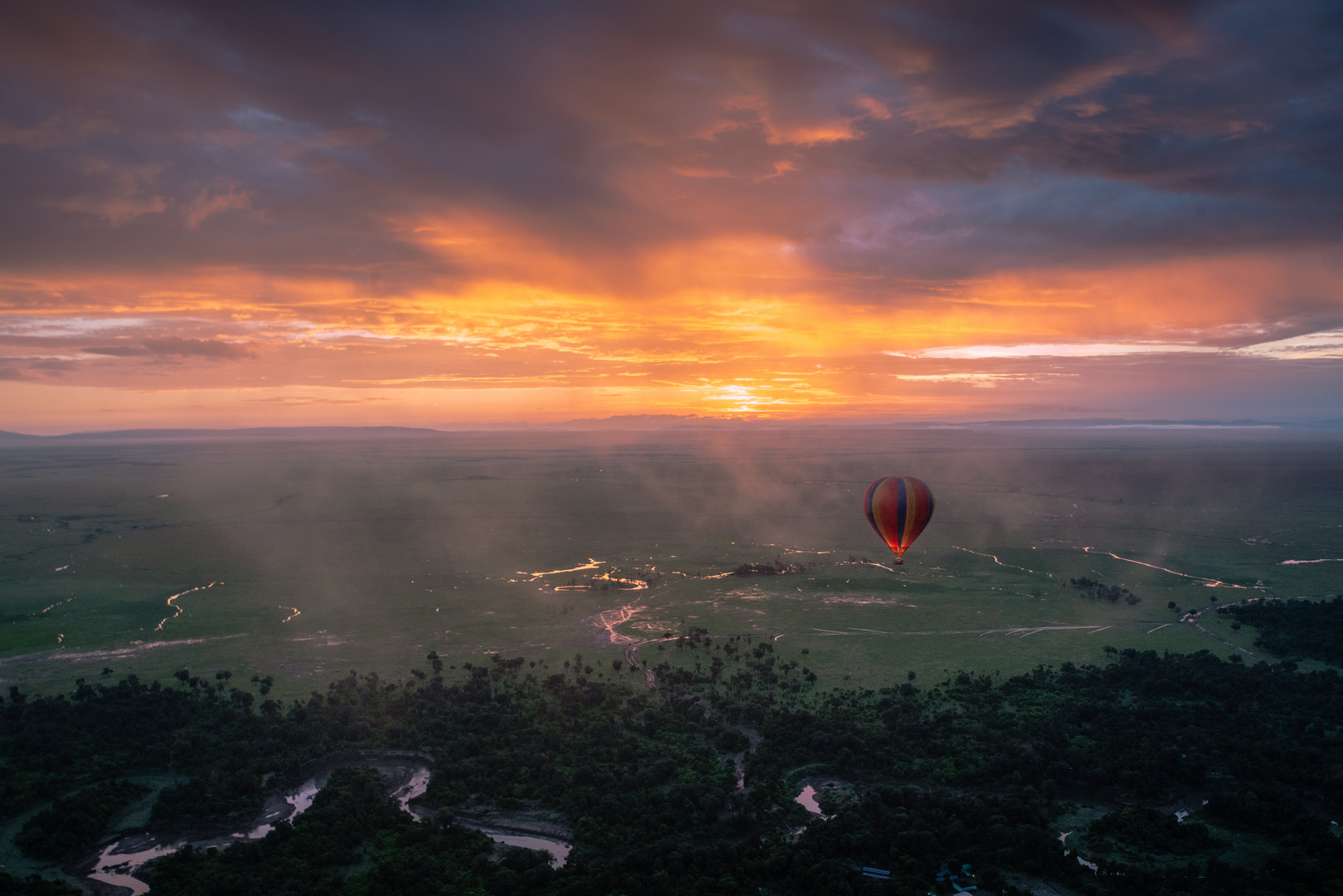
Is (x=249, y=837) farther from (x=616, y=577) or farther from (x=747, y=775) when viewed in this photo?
(x=616, y=577)

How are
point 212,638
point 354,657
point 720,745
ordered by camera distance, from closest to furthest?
point 720,745 < point 354,657 < point 212,638

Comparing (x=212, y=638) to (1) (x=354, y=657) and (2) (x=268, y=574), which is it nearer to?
(1) (x=354, y=657)

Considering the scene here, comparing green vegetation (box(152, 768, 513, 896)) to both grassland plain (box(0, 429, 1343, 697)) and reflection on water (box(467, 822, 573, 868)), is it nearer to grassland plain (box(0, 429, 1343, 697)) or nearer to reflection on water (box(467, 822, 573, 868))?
reflection on water (box(467, 822, 573, 868))

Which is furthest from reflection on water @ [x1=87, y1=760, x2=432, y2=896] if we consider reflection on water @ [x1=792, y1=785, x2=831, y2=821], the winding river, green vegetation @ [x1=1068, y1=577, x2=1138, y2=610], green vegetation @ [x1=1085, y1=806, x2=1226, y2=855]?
green vegetation @ [x1=1068, y1=577, x2=1138, y2=610]

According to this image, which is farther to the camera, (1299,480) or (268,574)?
(1299,480)

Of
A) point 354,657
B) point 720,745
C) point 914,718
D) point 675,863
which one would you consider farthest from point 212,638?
point 914,718

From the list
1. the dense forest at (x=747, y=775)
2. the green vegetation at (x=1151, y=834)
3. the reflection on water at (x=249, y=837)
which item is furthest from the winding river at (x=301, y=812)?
the green vegetation at (x=1151, y=834)
